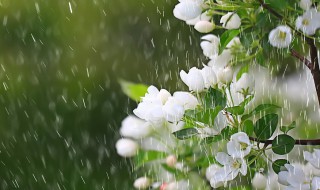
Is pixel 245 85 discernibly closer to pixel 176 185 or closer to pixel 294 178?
pixel 294 178

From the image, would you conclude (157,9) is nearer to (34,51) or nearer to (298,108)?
(34,51)

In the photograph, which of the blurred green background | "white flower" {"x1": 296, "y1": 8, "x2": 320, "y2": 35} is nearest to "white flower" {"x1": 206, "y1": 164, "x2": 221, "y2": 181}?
"white flower" {"x1": 296, "y1": 8, "x2": 320, "y2": 35}

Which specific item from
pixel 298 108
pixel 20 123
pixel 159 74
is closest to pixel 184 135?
pixel 298 108

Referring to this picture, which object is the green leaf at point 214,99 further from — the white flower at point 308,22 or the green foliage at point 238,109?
the white flower at point 308,22

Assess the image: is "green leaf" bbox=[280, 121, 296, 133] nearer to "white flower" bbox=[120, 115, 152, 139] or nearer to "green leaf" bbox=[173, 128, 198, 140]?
A: "green leaf" bbox=[173, 128, 198, 140]

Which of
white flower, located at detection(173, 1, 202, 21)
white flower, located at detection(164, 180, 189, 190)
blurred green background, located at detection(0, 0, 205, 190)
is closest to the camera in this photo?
white flower, located at detection(173, 1, 202, 21)

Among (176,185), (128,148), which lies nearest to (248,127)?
Answer: (176,185)
